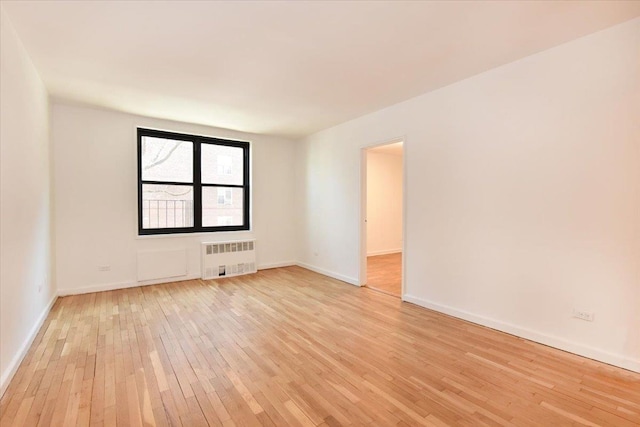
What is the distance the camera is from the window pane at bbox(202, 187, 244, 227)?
5480 millimetres

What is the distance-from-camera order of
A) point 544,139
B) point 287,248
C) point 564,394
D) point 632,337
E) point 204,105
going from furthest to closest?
point 287,248, point 204,105, point 544,139, point 632,337, point 564,394

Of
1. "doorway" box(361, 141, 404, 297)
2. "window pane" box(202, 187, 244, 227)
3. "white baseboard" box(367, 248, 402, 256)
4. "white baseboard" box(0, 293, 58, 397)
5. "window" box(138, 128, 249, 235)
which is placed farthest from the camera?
"white baseboard" box(367, 248, 402, 256)

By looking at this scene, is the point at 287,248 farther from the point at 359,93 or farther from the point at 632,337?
the point at 632,337

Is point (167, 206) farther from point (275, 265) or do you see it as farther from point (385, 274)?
point (385, 274)

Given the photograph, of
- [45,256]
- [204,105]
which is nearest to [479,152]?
[204,105]

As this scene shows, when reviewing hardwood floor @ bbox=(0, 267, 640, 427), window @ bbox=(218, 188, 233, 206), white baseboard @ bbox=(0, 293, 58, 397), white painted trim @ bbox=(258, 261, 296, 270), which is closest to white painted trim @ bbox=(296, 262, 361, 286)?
white painted trim @ bbox=(258, 261, 296, 270)

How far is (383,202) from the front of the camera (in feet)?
25.6

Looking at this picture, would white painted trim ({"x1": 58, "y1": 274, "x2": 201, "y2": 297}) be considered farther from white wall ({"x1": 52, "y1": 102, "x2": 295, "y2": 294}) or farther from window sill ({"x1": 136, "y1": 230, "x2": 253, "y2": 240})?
window sill ({"x1": 136, "y1": 230, "x2": 253, "y2": 240})

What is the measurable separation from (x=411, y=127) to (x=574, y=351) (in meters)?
2.85

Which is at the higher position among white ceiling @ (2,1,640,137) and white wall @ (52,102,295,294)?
white ceiling @ (2,1,640,137)

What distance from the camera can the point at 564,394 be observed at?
6.62 ft

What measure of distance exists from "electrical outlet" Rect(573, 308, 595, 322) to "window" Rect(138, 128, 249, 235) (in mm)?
4975

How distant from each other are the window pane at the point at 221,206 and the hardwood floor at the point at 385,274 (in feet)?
9.16

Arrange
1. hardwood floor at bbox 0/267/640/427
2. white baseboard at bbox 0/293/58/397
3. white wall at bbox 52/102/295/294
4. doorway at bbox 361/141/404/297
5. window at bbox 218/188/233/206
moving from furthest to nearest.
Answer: doorway at bbox 361/141/404/297, window at bbox 218/188/233/206, white wall at bbox 52/102/295/294, white baseboard at bbox 0/293/58/397, hardwood floor at bbox 0/267/640/427
